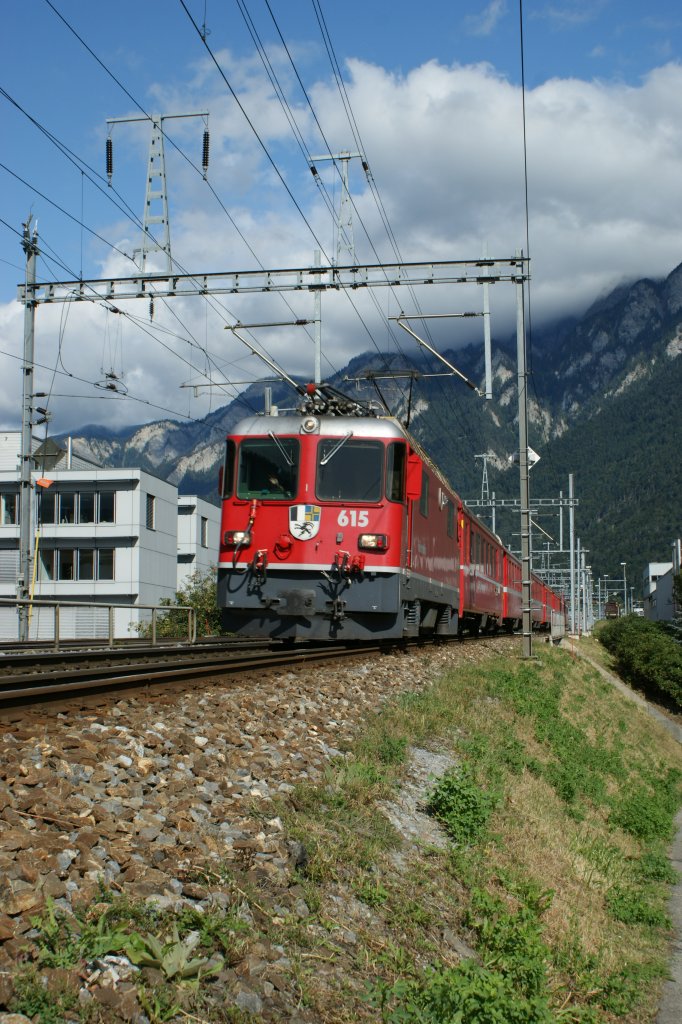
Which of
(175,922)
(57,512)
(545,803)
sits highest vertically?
(57,512)

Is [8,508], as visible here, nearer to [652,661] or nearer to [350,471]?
[652,661]

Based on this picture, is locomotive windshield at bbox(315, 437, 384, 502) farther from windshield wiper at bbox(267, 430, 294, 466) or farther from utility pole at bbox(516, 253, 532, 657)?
utility pole at bbox(516, 253, 532, 657)

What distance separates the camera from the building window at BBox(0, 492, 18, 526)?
2144 inches

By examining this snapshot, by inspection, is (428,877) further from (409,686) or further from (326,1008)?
(409,686)

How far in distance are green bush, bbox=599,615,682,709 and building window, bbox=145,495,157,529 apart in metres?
Answer: 28.4

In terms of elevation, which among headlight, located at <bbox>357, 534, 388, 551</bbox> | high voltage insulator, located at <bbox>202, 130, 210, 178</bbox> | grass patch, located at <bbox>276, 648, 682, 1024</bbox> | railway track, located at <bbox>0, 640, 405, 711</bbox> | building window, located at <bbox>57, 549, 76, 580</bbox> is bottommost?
grass patch, located at <bbox>276, 648, 682, 1024</bbox>

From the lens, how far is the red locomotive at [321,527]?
44.1 ft

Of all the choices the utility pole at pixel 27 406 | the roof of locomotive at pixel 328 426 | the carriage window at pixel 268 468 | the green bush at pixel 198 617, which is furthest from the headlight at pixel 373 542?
the utility pole at pixel 27 406

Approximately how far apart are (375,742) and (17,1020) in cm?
527

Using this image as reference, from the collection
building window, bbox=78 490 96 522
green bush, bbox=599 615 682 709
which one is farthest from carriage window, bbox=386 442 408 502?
building window, bbox=78 490 96 522

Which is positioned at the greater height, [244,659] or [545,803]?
[244,659]

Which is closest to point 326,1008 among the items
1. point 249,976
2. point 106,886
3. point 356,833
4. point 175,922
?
point 249,976

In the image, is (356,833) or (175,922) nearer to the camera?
(175,922)

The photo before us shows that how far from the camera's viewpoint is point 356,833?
5.82 metres
